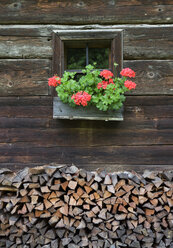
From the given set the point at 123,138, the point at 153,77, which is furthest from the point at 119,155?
the point at 153,77

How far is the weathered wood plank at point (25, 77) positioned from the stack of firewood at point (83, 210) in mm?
1126

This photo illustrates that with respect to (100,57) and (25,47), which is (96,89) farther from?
(100,57)

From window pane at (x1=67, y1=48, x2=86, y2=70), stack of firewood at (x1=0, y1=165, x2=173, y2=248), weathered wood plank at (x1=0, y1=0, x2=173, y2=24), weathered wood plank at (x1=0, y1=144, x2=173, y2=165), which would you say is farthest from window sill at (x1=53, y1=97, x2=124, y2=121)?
window pane at (x1=67, y1=48, x2=86, y2=70)

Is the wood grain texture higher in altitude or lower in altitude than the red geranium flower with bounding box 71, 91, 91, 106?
lower

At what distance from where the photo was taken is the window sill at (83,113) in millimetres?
3180

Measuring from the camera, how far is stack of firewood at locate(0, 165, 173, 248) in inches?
114

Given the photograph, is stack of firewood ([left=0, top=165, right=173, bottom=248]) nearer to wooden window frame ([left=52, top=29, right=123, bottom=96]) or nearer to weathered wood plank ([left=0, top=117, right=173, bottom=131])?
weathered wood plank ([left=0, top=117, right=173, bottom=131])

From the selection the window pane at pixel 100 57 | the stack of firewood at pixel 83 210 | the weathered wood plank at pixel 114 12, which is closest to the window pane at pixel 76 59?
the window pane at pixel 100 57

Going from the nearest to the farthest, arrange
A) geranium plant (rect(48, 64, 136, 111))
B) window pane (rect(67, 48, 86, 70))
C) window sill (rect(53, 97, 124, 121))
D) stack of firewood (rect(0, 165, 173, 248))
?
stack of firewood (rect(0, 165, 173, 248)) < geranium plant (rect(48, 64, 136, 111)) < window sill (rect(53, 97, 124, 121)) < window pane (rect(67, 48, 86, 70))

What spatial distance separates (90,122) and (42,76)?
910 millimetres

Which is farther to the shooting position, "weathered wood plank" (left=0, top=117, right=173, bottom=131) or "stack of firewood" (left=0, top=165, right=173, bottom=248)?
"weathered wood plank" (left=0, top=117, right=173, bottom=131)

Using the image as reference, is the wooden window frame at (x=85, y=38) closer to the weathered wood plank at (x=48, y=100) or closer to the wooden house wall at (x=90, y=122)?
the wooden house wall at (x=90, y=122)

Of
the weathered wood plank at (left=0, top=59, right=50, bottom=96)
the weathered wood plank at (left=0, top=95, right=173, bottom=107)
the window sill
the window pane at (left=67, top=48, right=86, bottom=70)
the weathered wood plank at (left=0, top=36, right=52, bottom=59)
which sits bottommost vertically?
the window sill

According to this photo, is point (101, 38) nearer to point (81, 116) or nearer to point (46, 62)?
point (46, 62)
